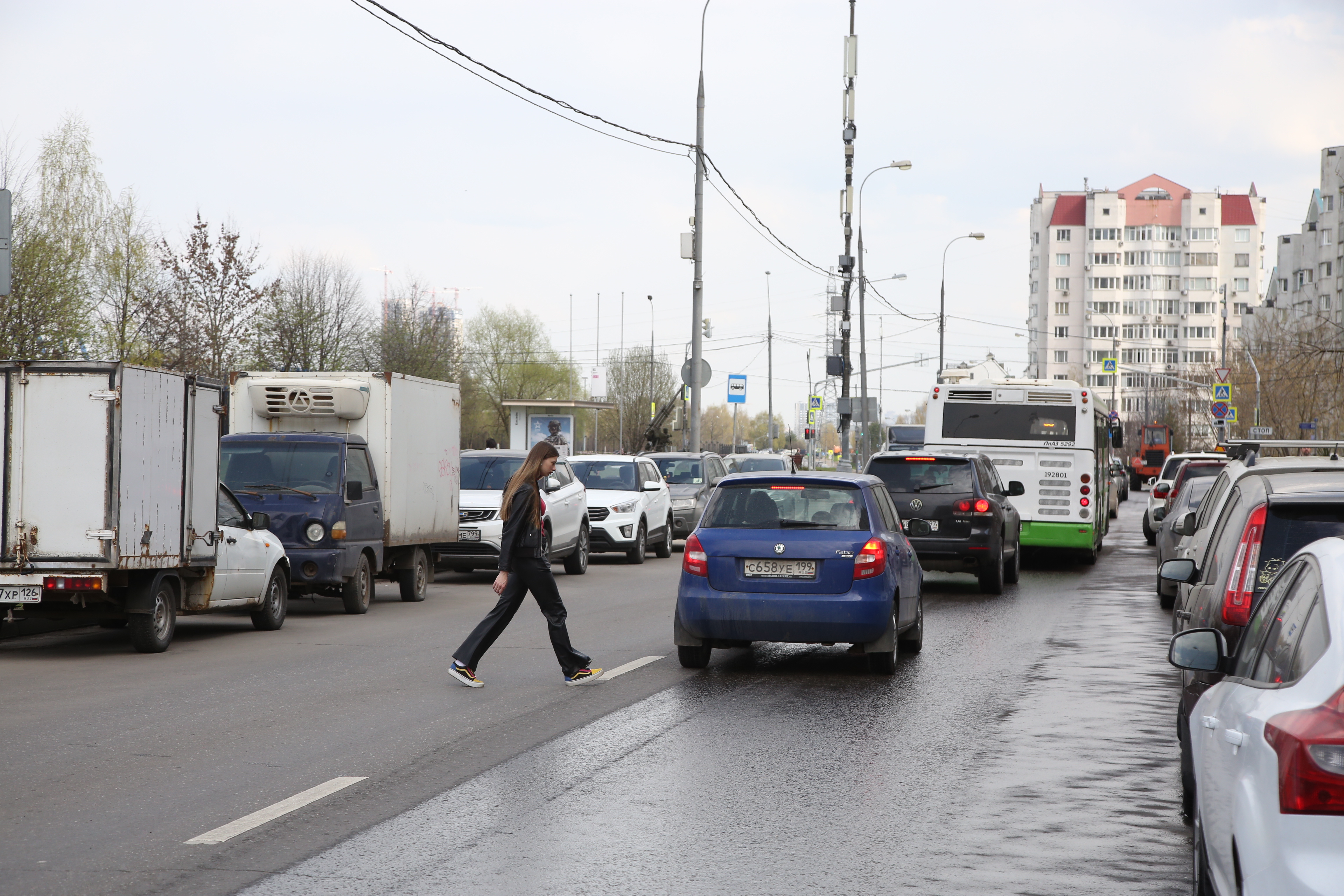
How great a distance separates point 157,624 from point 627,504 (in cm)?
1308

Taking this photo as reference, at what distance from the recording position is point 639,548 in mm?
25297

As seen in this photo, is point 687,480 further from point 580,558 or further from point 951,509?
point 951,509

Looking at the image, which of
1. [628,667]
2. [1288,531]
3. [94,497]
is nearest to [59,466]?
[94,497]

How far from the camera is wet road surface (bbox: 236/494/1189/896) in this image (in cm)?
552

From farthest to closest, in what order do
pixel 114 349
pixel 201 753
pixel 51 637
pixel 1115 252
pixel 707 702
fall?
1. pixel 1115 252
2. pixel 114 349
3. pixel 51 637
4. pixel 707 702
5. pixel 201 753

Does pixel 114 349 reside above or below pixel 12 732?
above

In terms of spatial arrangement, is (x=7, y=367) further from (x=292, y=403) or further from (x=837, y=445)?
(x=837, y=445)

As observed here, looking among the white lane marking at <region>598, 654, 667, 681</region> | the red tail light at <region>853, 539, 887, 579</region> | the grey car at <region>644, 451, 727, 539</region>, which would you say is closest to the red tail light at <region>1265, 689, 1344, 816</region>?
the red tail light at <region>853, 539, 887, 579</region>

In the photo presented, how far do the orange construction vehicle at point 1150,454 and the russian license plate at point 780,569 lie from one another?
243 ft

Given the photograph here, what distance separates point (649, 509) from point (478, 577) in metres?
4.20

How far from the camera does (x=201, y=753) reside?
25.7 feet

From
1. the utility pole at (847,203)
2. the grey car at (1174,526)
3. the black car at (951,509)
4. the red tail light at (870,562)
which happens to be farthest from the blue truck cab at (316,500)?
the utility pole at (847,203)

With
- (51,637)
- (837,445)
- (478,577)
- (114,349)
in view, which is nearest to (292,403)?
(51,637)

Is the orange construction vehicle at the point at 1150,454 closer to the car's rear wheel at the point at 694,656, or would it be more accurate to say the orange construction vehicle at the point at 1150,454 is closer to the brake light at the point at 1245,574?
the car's rear wheel at the point at 694,656
